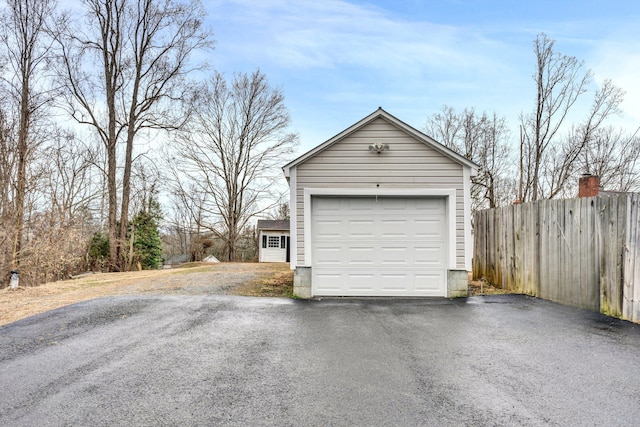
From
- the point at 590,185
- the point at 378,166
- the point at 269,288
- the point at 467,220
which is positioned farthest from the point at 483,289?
the point at 590,185

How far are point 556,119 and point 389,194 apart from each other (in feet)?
54.0

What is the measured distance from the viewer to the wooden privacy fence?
19.3 feet

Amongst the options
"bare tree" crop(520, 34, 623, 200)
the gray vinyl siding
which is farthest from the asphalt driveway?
"bare tree" crop(520, 34, 623, 200)

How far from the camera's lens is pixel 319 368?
13.5 feet

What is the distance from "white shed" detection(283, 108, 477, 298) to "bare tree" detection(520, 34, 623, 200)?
1499cm

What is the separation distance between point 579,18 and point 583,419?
1367 centimetres

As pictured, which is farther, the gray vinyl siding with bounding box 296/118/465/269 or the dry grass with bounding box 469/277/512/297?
the dry grass with bounding box 469/277/512/297

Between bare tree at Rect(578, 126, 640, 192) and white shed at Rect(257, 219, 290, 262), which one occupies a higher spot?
bare tree at Rect(578, 126, 640, 192)

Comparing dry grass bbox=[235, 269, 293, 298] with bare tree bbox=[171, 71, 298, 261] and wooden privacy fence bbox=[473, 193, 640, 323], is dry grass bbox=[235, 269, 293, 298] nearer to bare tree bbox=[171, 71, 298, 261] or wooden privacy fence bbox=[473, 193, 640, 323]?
wooden privacy fence bbox=[473, 193, 640, 323]

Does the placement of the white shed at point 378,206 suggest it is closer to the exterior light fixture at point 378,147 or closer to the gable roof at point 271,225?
the exterior light fixture at point 378,147

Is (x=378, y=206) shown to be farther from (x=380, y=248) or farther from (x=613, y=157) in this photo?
(x=613, y=157)

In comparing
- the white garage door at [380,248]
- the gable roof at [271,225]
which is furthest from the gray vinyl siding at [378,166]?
the gable roof at [271,225]

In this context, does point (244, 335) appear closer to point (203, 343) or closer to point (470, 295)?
point (203, 343)

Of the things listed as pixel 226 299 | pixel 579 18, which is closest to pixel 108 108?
pixel 226 299
